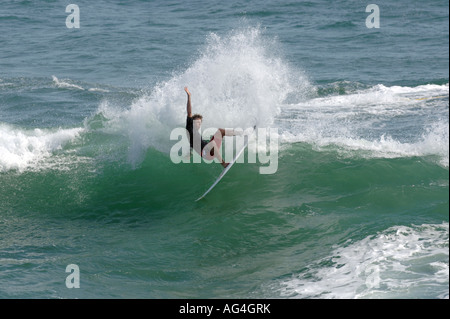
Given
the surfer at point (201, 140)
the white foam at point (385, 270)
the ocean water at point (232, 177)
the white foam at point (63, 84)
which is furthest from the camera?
the white foam at point (63, 84)

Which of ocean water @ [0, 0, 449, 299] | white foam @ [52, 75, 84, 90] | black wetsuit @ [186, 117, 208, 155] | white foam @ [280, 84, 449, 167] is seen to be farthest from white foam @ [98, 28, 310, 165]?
white foam @ [52, 75, 84, 90]

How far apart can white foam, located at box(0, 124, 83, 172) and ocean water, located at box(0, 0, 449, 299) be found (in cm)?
4

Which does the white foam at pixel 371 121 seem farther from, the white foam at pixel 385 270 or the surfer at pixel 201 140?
the white foam at pixel 385 270

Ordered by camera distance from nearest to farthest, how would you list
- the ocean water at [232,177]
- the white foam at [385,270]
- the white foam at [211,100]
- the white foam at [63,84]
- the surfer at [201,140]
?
the white foam at [385,270] → the ocean water at [232,177] → the surfer at [201,140] → the white foam at [211,100] → the white foam at [63,84]

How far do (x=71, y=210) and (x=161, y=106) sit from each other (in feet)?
11.1

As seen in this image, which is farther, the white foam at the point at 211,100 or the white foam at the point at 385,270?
the white foam at the point at 211,100

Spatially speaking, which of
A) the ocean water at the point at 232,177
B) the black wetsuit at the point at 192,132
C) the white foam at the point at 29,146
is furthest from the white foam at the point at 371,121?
the white foam at the point at 29,146

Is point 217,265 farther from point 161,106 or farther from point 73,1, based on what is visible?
point 73,1

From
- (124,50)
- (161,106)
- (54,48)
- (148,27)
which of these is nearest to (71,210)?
(161,106)

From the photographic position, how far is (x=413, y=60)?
20188mm

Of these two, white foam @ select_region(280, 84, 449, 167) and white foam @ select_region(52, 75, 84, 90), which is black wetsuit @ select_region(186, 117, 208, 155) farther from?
white foam @ select_region(52, 75, 84, 90)

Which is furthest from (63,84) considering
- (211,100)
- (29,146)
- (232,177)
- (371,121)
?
(371,121)

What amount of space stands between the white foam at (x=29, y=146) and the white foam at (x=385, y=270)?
285 inches

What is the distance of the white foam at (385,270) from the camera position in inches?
268
